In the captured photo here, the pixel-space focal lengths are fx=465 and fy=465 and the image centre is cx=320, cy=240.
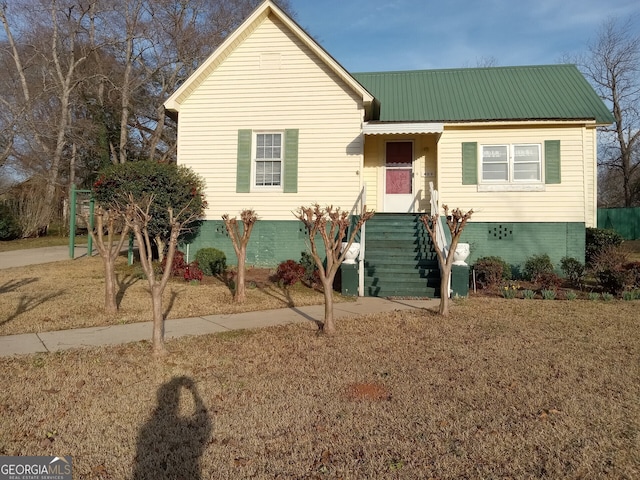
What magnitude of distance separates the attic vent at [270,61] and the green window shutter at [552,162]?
26.2 ft

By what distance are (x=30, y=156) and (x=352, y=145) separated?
2433 cm

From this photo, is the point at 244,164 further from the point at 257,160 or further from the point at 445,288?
the point at 445,288

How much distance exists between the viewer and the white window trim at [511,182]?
42.6 ft

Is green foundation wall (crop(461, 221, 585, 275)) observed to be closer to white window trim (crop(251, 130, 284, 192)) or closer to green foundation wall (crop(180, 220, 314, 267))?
green foundation wall (crop(180, 220, 314, 267))

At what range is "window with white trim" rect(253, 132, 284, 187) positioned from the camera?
13664 millimetres

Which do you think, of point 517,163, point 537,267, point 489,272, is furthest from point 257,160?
point 537,267

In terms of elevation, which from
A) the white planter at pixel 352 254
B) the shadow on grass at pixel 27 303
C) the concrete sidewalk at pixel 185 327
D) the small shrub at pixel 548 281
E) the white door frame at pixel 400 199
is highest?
the white door frame at pixel 400 199

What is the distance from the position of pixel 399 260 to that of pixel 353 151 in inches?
150

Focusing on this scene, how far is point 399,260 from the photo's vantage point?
36.1 ft

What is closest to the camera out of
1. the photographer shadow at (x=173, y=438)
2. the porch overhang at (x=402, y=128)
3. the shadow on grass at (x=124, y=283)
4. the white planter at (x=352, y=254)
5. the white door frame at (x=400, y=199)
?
the photographer shadow at (x=173, y=438)

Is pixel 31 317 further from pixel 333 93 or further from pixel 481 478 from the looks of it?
pixel 333 93

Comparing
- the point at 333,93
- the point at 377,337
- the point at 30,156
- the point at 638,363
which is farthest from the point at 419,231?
the point at 30,156

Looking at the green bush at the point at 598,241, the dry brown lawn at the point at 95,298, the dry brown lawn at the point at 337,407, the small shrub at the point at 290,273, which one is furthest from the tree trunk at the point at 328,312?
the green bush at the point at 598,241

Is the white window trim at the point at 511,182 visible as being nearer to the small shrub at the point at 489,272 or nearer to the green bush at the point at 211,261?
the small shrub at the point at 489,272
